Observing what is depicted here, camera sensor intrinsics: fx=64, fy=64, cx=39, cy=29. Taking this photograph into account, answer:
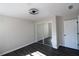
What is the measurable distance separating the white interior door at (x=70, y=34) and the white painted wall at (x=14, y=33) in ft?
9.45

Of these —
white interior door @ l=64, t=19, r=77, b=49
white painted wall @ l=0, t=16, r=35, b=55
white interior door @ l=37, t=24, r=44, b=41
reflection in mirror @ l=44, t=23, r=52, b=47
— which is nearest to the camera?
white painted wall @ l=0, t=16, r=35, b=55

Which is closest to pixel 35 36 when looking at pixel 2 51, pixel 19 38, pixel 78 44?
pixel 19 38

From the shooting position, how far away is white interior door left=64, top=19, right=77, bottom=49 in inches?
159

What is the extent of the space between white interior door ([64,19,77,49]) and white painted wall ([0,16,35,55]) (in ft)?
9.45

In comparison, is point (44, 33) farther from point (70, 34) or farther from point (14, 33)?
point (14, 33)

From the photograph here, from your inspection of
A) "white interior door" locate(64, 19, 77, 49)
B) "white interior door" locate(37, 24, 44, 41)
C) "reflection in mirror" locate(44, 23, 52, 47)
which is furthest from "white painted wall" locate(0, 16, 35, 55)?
"white interior door" locate(64, 19, 77, 49)

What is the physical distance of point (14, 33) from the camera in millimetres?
4316

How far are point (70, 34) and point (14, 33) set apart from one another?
Answer: 12.2ft

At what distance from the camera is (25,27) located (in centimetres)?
516

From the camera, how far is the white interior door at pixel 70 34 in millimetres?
4043

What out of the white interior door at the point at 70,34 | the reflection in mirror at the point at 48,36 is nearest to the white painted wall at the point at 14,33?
the reflection in mirror at the point at 48,36

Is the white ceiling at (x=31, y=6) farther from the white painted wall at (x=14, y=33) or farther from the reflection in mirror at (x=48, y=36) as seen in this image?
the reflection in mirror at (x=48, y=36)

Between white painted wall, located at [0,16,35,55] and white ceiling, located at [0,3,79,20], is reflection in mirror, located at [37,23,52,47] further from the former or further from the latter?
white ceiling, located at [0,3,79,20]

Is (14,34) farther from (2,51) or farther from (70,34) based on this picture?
(70,34)
